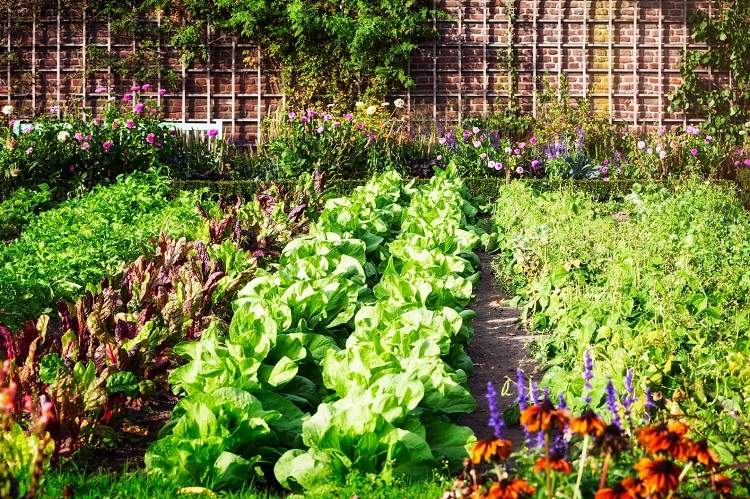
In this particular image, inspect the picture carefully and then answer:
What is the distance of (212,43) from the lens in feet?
44.7

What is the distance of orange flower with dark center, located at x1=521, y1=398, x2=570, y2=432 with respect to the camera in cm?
185

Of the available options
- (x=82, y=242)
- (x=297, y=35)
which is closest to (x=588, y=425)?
(x=82, y=242)

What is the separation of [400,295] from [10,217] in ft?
15.1

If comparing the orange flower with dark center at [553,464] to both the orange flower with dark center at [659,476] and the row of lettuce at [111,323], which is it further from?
the row of lettuce at [111,323]

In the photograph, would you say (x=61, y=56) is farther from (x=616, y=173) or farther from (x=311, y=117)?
(x=616, y=173)

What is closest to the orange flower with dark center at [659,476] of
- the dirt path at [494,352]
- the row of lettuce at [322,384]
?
the row of lettuce at [322,384]

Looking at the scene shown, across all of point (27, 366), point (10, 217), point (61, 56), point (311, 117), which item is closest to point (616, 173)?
point (311, 117)

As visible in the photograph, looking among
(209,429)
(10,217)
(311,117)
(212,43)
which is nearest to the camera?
(209,429)

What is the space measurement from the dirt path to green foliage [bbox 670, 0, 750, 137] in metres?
8.49

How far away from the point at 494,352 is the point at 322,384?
1.25 meters

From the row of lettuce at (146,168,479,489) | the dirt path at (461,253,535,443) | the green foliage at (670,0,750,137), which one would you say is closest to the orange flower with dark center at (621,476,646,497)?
the row of lettuce at (146,168,479,489)

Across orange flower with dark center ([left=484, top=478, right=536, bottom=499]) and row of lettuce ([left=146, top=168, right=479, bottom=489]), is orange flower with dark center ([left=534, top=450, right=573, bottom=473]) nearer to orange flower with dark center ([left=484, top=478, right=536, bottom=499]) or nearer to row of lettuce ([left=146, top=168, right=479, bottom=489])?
orange flower with dark center ([left=484, top=478, right=536, bottom=499])

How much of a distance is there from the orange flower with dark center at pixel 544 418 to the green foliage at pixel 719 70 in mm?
12419

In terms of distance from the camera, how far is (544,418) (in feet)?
6.10
